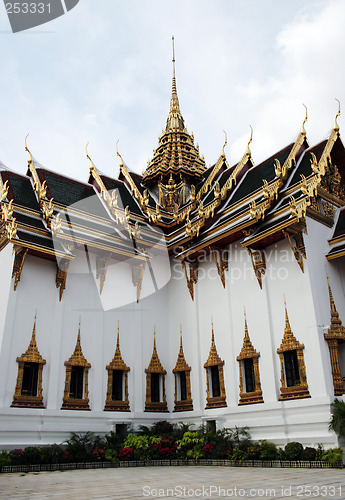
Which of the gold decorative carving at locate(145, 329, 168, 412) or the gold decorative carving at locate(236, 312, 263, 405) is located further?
the gold decorative carving at locate(145, 329, 168, 412)

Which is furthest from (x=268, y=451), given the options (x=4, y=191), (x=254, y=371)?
(x=4, y=191)

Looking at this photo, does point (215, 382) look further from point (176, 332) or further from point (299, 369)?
point (299, 369)

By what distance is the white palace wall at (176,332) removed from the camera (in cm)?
820

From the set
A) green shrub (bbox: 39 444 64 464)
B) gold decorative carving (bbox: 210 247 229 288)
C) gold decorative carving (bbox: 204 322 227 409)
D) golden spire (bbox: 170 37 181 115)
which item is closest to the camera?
green shrub (bbox: 39 444 64 464)

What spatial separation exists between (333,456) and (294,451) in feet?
2.26

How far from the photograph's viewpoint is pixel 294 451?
7266 mm

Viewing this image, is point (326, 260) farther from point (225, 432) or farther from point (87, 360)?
point (87, 360)

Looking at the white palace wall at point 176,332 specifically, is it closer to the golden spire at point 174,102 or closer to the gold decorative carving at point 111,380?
the gold decorative carving at point 111,380

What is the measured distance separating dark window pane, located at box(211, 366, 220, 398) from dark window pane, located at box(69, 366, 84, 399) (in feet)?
9.72

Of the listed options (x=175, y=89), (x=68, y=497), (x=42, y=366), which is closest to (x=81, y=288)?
(x=42, y=366)

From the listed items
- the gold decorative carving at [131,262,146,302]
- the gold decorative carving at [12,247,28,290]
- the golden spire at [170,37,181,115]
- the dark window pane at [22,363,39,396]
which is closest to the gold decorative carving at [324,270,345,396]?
the gold decorative carving at [131,262,146,302]

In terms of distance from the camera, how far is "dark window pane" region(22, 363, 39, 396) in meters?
8.80

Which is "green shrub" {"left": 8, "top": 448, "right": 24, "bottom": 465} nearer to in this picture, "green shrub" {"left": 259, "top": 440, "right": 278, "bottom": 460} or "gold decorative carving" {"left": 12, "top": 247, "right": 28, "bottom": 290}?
"gold decorative carving" {"left": 12, "top": 247, "right": 28, "bottom": 290}

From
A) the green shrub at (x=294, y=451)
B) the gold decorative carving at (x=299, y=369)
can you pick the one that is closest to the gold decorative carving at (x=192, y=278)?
the gold decorative carving at (x=299, y=369)
